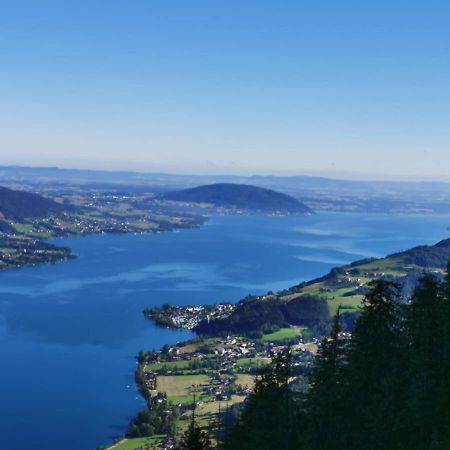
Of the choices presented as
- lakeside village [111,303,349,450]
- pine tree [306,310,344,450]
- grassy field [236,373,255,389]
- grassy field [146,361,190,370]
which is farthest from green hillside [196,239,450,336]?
pine tree [306,310,344,450]

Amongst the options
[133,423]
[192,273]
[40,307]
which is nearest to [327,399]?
[133,423]

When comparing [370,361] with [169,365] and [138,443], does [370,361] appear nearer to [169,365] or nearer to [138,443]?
[138,443]

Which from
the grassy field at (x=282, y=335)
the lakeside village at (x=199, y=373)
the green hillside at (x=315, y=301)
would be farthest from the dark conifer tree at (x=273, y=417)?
the grassy field at (x=282, y=335)

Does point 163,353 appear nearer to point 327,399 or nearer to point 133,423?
point 133,423

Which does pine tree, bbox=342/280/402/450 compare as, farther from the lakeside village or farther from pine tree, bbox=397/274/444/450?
the lakeside village

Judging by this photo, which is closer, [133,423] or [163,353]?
[133,423]

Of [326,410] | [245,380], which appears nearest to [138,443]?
[245,380]

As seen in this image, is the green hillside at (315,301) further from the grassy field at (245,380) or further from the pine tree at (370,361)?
the pine tree at (370,361)
